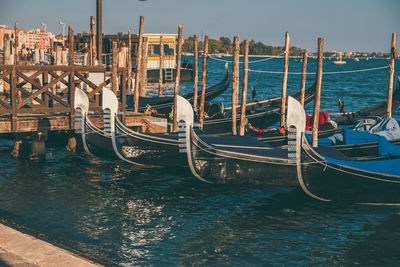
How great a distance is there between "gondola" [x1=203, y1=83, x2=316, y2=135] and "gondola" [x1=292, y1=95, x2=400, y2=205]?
6350 mm

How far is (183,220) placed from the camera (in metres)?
9.04

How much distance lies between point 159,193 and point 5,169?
169 inches

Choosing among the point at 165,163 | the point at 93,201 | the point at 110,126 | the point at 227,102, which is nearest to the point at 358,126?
the point at 165,163

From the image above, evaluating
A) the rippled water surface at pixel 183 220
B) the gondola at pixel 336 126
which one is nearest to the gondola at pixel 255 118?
the gondola at pixel 336 126

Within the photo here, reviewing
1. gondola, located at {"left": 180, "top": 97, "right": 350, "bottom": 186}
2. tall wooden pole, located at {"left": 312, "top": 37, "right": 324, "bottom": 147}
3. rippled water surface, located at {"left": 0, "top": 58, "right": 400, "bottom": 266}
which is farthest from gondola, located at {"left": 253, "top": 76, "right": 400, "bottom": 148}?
rippled water surface, located at {"left": 0, "top": 58, "right": 400, "bottom": 266}

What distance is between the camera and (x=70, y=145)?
47.4 ft

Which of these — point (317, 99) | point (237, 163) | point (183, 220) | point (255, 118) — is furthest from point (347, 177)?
point (255, 118)

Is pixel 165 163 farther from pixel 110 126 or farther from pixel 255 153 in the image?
pixel 255 153

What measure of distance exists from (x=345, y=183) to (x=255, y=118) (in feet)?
25.4

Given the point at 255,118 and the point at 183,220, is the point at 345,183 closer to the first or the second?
the point at 183,220

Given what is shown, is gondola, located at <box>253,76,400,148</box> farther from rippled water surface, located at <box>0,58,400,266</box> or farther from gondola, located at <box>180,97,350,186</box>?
rippled water surface, located at <box>0,58,400,266</box>

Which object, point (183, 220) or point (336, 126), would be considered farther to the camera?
point (336, 126)

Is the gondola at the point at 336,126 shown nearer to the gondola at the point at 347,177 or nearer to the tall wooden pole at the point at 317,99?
the tall wooden pole at the point at 317,99

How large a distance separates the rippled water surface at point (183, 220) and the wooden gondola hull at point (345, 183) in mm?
314
